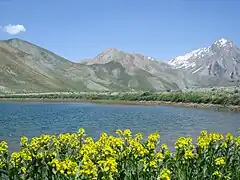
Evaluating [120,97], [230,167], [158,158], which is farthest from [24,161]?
[120,97]

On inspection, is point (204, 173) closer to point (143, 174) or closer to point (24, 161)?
point (143, 174)

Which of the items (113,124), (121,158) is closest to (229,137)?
(121,158)

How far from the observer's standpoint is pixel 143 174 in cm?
710

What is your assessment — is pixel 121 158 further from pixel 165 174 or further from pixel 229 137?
pixel 229 137

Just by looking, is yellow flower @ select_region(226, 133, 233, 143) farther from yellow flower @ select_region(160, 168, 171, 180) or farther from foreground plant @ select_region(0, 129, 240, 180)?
yellow flower @ select_region(160, 168, 171, 180)

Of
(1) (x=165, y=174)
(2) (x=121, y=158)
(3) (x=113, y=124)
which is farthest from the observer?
(3) (x=113, y=124)

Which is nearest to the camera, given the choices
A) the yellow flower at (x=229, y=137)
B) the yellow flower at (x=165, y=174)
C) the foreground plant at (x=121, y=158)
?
the yellow flower at (x=165, y=174)

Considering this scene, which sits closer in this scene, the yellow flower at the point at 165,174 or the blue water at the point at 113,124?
the yellow flower at the point at 165,174

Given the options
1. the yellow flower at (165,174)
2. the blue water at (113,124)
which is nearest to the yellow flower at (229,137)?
the yellow flower at (165,174)

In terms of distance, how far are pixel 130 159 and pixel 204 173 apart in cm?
162

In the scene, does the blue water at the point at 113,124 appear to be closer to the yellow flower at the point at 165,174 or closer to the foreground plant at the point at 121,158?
the foreground plant at the point at 121,158

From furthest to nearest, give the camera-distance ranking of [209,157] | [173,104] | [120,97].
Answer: [120,97]
[173,104]
[209,157]

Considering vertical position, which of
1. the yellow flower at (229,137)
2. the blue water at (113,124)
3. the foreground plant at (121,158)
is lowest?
the blue water at (113,124)

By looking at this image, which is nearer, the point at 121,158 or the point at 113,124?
the point at 121,158
